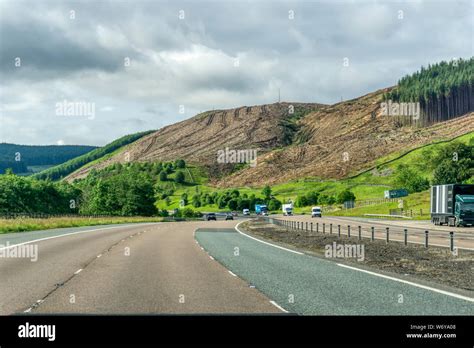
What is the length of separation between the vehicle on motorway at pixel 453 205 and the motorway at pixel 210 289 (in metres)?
33.3

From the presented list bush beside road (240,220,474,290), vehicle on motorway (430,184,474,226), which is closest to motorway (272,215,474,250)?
vehicle on motorway (430,184,474,226)

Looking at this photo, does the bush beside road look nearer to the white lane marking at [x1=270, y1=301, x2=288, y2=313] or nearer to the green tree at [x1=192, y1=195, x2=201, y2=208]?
the white lane marking at [x1=270, y1=301, x2=288, y2=313]

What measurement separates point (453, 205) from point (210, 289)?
141 ft

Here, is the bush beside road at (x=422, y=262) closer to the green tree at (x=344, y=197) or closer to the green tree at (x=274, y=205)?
the green tree at (x=344, y=197)

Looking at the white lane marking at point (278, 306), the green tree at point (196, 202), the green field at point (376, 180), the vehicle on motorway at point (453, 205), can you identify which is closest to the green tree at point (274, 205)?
the green field at point (376, 180)

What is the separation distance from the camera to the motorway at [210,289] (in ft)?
34.4

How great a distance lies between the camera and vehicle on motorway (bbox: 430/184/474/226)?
4956 centimetres

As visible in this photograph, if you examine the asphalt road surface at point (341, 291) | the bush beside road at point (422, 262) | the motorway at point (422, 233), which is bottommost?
the motorway at point (422, 233)

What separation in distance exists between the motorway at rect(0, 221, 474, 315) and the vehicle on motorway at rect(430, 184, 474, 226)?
1309 inches

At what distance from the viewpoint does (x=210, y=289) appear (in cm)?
1316

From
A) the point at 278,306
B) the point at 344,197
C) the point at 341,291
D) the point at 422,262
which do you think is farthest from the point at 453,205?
the point at 344,197
